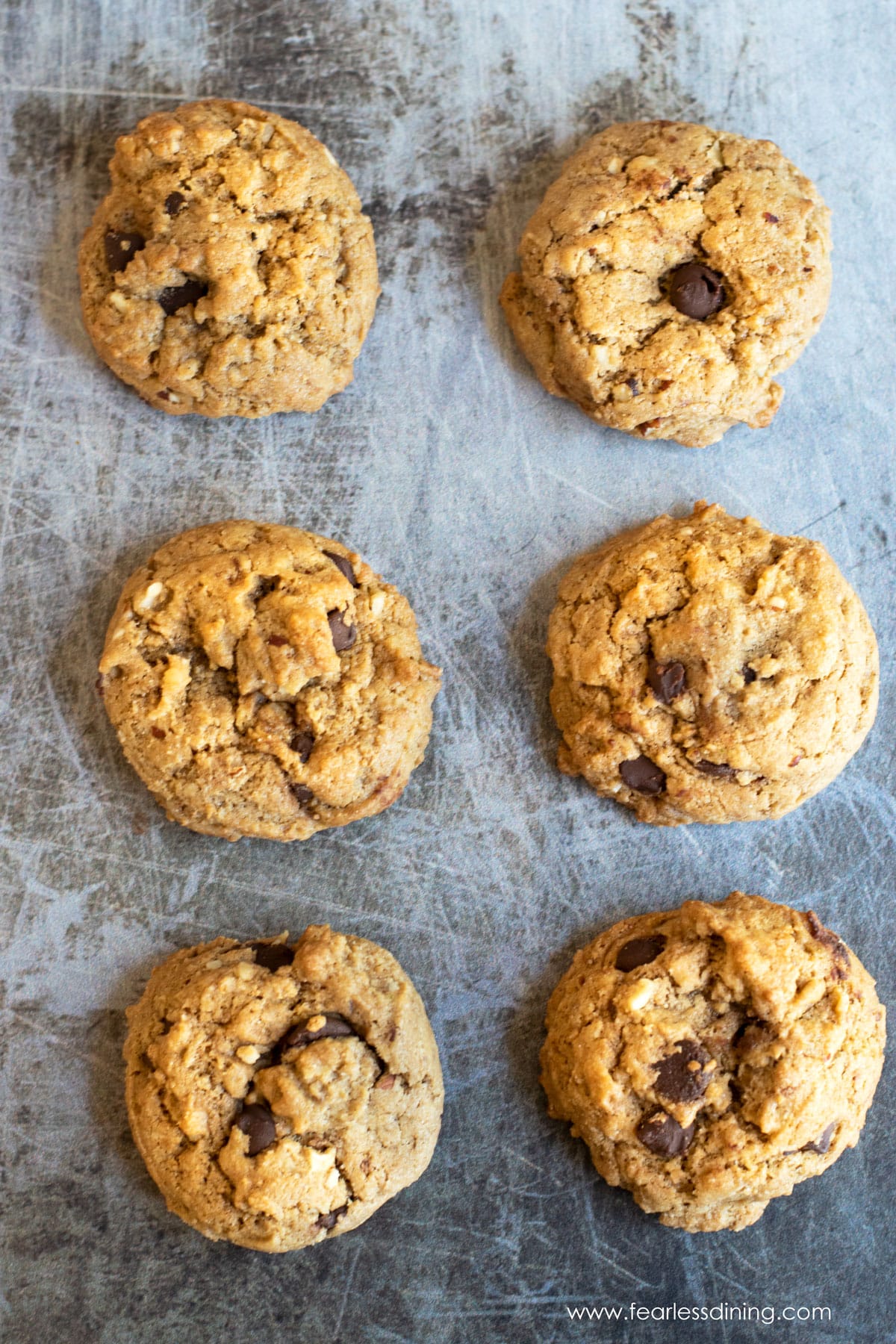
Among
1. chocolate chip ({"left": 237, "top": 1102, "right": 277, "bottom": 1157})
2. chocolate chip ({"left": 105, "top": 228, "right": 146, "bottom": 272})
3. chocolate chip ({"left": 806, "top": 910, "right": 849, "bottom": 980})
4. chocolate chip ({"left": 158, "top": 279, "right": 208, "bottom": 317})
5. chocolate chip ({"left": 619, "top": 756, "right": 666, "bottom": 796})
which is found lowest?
chocolate chip ({"left": 237, "top": 1102, "right": 277, "bottom": 1157})

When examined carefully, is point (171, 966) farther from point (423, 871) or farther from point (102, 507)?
point (102, 507)

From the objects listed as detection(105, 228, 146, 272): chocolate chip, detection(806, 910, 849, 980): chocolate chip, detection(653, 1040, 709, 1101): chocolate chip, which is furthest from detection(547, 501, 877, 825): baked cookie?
detection(105, 228, 146, 272): chocolate chip

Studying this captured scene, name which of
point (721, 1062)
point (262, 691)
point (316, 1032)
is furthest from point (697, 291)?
point (316, 1032)

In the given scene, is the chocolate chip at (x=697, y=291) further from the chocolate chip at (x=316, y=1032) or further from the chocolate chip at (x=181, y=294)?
the chocolate chip at (x=316, y=1032)

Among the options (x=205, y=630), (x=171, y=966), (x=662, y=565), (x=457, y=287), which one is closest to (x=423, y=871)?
(x=171, y=966)

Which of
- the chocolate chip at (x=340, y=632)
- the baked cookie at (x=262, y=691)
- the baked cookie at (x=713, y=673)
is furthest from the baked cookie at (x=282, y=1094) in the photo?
the baked cookie at (x=713, y=673)

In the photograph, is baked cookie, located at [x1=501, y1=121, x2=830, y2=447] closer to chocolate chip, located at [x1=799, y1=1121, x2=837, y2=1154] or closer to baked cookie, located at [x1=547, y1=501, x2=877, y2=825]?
baked cookie, located at [x1=547, y1=501, x2=877, y2=825]

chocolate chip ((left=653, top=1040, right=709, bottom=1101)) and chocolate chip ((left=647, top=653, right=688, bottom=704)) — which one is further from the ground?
chocolate chip ((left=647, top=653, right=688, bottom=704))
